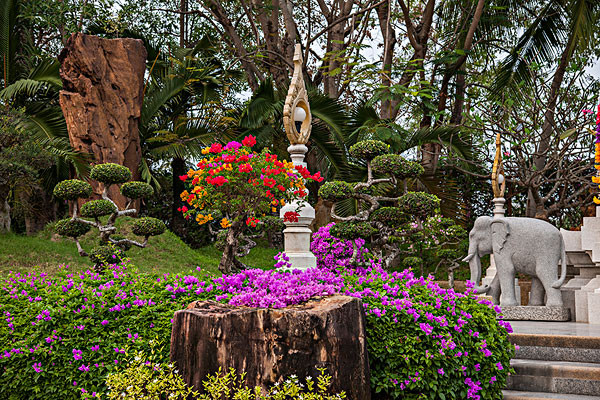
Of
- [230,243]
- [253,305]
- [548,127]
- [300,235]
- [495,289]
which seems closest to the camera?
[253,305]

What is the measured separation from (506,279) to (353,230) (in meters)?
2.43

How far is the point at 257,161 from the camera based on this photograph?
5324 mm

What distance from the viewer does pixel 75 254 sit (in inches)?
438

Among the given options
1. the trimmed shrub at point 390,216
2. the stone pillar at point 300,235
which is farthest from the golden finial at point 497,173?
the stone pillar at point 300,235

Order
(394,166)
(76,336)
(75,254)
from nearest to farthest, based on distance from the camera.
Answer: (76,336)
(394,166)
(75,254)

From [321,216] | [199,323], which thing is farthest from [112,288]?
[321,216]

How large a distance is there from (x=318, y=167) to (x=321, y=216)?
1323mm

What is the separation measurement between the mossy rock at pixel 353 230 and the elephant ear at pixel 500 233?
6.91 feet

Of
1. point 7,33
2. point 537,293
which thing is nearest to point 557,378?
point 537,293

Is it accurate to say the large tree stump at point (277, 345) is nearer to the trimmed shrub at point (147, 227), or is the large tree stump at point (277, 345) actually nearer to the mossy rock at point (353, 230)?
the mossy rock at point (353, 230)

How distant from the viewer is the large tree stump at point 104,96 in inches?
473

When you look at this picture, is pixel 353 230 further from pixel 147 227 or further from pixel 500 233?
pixel 147 227

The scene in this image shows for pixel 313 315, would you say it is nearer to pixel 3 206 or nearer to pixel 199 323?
pixel 199 323

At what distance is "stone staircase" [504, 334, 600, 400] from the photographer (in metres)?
4.73
